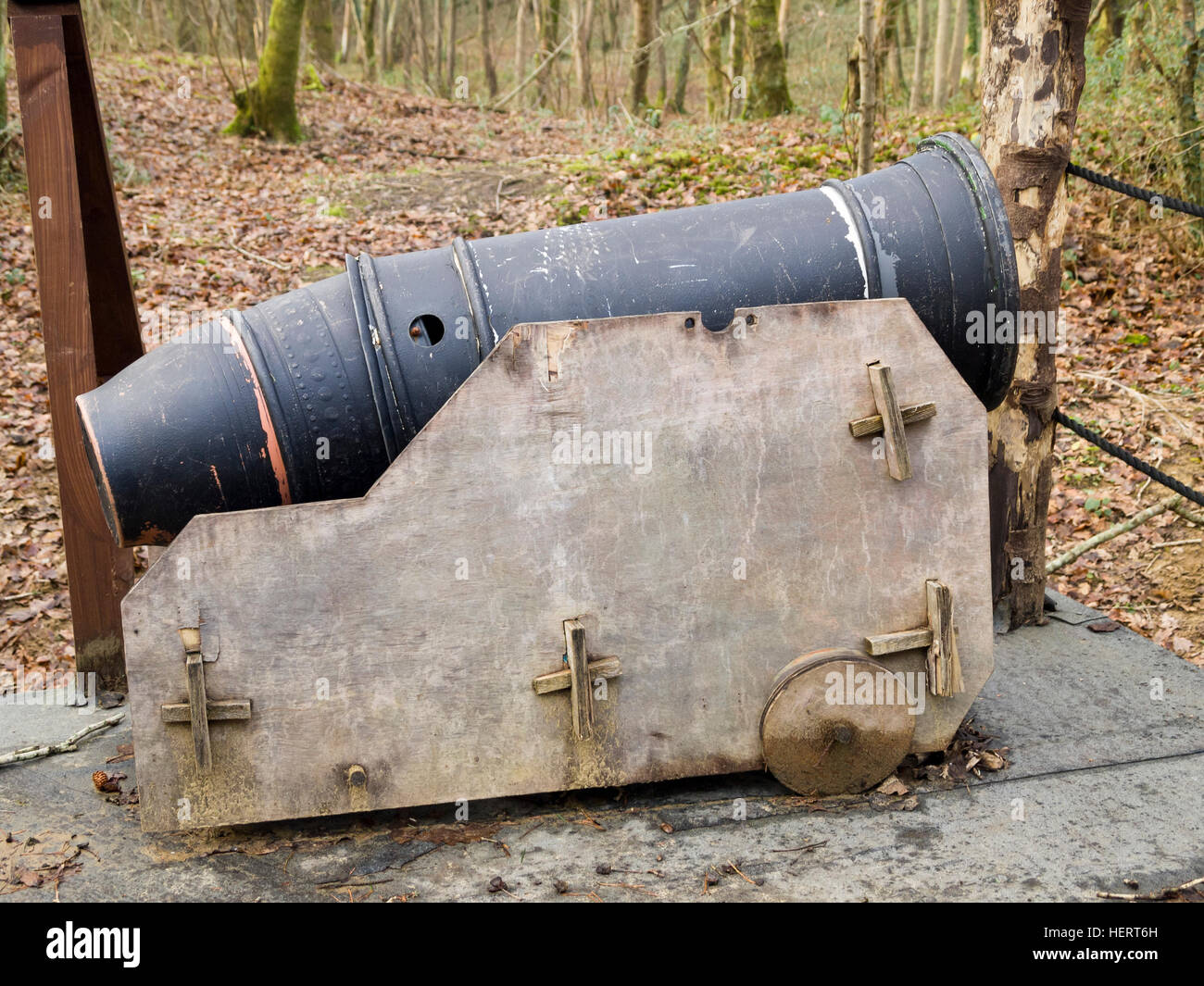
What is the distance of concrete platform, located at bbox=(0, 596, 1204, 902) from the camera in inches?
109

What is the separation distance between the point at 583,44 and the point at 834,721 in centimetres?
1642

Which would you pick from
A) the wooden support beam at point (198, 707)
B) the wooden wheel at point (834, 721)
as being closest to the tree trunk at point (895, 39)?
the wooden wheel at point (834, 721)

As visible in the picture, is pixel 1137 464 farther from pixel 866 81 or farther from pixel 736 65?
pixel 736 65

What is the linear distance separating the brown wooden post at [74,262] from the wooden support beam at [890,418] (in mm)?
2666

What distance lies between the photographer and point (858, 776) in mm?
3158

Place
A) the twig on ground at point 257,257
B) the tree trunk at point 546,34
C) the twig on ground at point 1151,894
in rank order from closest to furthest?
1. the twig on ground at point 1151,894
2. the twig on ground at point 257,257
3. the tree trunk at point 546,34

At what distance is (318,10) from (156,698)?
16.9m

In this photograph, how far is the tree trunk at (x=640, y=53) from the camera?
14.2 meters

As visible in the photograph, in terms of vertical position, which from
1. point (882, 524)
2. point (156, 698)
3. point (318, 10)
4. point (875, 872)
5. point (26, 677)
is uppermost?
point (318, 10)

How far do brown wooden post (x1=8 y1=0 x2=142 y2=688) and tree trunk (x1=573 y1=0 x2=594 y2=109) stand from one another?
45.1ft

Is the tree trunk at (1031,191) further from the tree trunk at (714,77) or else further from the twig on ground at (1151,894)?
the tree trunk at (714,77)

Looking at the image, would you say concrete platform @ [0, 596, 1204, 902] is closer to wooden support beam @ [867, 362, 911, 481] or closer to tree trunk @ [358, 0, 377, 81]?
wooden support beam @ [867, 362, 911, 481]
